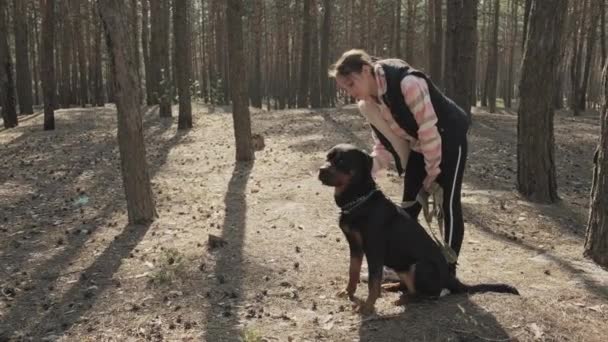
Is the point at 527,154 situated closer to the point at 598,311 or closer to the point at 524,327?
the point at 598,311

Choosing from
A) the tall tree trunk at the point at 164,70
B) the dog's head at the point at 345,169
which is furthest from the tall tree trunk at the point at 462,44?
the tall tree trunk at the point at 164,70

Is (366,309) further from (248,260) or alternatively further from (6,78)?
(6,78)

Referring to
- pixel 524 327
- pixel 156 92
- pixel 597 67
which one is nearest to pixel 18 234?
pixel 524 327

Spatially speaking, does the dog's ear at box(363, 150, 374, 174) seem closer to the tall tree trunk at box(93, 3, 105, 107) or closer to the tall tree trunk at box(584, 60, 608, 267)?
the tall tree trunk at box(584, 60, 608, 267)

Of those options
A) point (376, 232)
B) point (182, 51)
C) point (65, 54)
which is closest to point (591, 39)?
point (182, 51)

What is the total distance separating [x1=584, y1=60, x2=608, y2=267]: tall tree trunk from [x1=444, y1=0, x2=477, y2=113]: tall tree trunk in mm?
7952

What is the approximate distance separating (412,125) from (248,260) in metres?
2.60

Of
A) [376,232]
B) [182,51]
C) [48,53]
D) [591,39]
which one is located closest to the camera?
[376,232]

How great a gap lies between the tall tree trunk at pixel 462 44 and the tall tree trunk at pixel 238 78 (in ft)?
18.1

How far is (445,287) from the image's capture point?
4.57m

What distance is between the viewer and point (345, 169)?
4.09 meters

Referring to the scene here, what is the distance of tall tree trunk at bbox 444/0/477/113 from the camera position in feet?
44.2

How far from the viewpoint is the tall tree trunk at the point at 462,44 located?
13461mm

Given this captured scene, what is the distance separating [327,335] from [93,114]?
20.4 m
